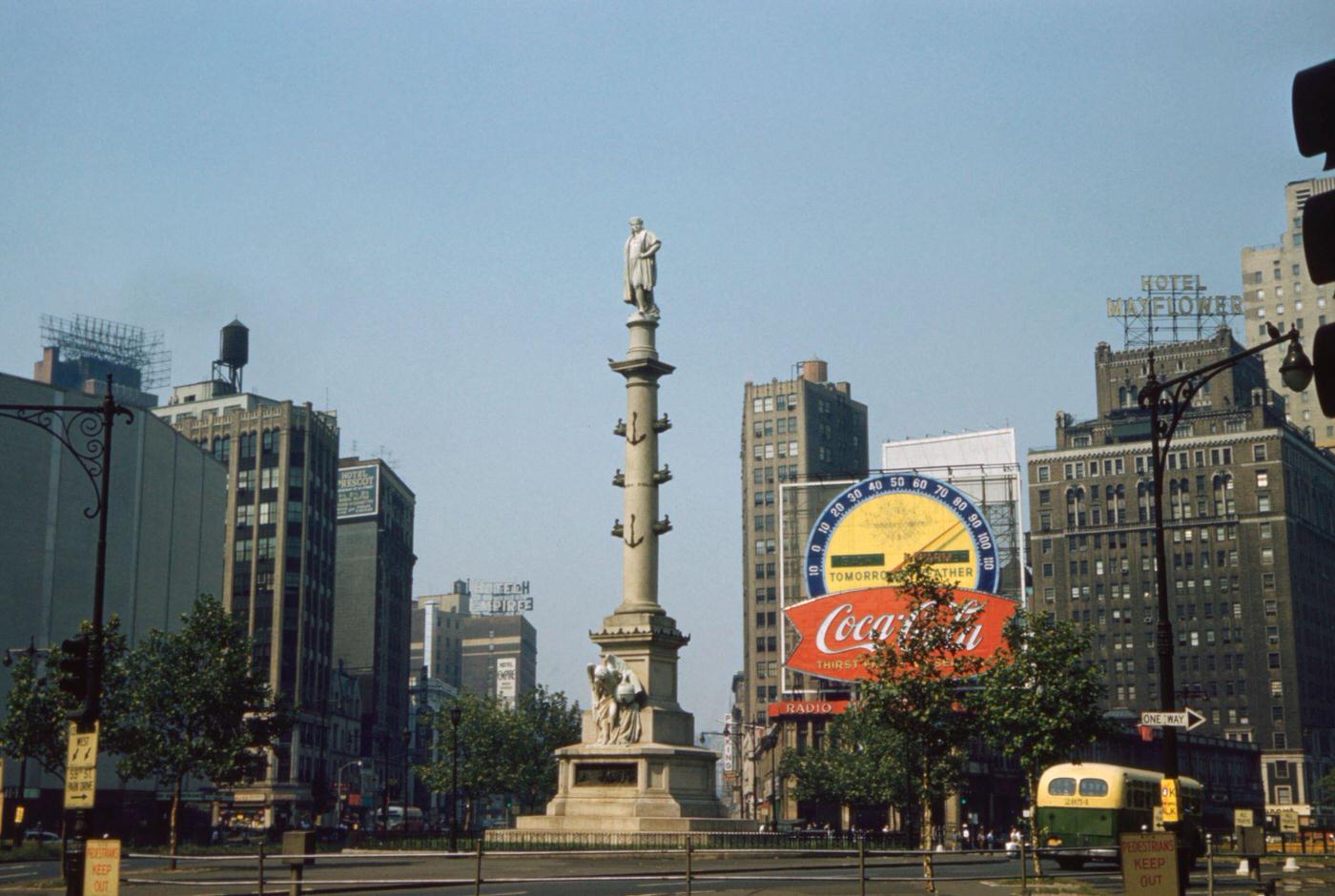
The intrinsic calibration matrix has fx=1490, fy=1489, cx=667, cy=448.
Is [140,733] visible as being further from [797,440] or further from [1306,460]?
[1306,460]

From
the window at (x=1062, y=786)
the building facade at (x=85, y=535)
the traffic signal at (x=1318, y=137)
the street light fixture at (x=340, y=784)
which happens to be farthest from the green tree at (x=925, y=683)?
the street light fixture at (x=340, y=784)

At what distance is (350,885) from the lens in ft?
99.0

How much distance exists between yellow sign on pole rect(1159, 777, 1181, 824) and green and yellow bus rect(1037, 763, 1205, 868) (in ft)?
75.8

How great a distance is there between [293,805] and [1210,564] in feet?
352

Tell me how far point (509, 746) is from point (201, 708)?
157ft

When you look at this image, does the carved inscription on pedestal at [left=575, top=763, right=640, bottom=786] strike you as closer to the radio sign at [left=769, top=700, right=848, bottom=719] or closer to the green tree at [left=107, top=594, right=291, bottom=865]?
the green tree at [left=107, top=594, right=291, bottom=865]

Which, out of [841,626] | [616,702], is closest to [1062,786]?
[616,702]

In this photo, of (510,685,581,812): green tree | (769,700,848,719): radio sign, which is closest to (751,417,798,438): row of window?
(769,700,848,719): radio sign

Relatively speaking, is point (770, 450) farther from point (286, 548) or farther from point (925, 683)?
point (925, 683)

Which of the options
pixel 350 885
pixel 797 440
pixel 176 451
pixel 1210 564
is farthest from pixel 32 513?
pixel 1210 564

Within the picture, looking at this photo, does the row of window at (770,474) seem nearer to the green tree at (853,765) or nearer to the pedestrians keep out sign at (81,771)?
the green tree at (853,765)

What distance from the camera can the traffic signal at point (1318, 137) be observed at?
5953 mm

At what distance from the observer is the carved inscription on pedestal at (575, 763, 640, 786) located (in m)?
51.2

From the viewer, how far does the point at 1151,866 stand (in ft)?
65.5
